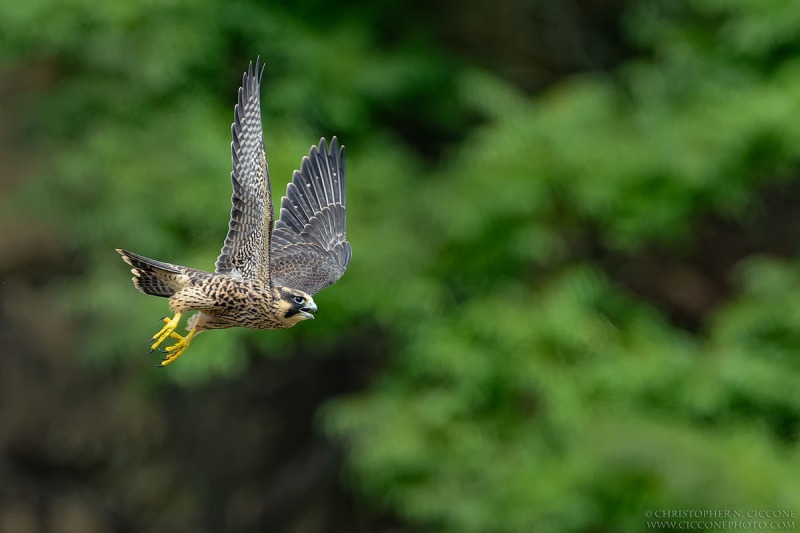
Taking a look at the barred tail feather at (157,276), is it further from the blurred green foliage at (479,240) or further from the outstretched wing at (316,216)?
the blurred green foliage at (479,240)

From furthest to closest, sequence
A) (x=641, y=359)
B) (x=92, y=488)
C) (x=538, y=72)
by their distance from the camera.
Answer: (x=538, y=72)
(x=92, y=488)
(x=641, y=359)

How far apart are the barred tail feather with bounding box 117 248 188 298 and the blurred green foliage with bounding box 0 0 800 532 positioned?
4031mm

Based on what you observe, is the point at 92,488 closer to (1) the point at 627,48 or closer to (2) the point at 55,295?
(2) the point at 55,295

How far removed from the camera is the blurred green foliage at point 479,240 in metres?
9.44

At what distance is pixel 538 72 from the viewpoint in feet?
40.7

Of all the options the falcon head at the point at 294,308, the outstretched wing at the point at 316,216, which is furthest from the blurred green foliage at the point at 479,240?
the falcon head at the point at 294,308

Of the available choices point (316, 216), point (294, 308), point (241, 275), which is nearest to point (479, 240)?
point (316, 216)

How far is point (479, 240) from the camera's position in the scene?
10055mm

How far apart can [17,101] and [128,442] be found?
9.36 ft

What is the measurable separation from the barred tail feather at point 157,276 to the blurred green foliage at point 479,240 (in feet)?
13.2

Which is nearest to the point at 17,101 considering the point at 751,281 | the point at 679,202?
the point at 679,202

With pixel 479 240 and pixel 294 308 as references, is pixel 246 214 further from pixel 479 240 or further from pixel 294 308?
pixel 479 240

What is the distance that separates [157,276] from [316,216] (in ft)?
4.34

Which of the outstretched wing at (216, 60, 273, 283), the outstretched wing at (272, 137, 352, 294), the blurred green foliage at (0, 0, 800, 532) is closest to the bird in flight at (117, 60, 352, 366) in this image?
the outstretched wing at (216, 60, 273, 283)
